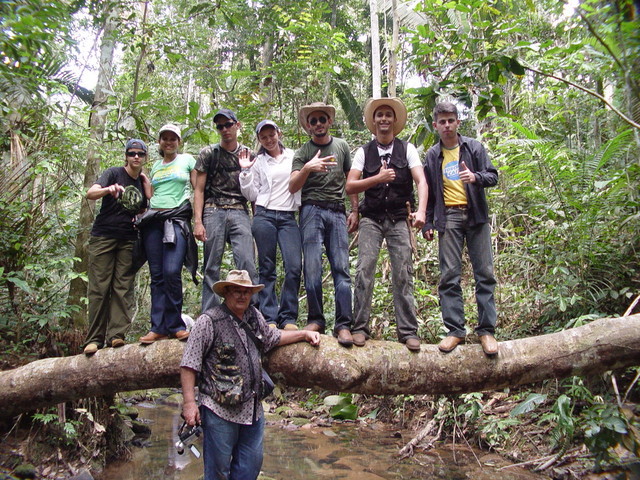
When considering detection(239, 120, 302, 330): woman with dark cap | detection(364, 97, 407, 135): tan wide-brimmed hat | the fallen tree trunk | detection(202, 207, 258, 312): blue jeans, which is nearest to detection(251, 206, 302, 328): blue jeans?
detection(239, 120, 302, 330): woman with dark cap

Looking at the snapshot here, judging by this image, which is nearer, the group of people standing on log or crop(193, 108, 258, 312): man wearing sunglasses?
the group of people standing on log

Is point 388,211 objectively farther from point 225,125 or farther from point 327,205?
point 225,125

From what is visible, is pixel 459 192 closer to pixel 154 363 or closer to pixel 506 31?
pixel 506 31

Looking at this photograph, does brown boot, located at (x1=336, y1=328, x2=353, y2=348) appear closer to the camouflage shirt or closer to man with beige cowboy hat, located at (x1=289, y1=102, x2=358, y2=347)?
man with beige cowboy hat, located at (x1=289, y1=102, x2=358, y2=347)

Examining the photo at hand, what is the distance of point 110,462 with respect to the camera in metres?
6.96

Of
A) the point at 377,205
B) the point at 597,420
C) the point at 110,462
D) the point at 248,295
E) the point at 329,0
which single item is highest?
the point at 329,0

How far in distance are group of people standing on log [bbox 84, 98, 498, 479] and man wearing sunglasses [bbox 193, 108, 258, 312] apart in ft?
0.05

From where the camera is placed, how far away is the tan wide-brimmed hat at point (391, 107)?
4.82 meters

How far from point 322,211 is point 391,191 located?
2.29ft

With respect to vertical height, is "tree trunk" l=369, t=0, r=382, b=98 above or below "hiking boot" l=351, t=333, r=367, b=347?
above

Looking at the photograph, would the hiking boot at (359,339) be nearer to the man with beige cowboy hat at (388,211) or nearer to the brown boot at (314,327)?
the man with beige cowboy hat at (388,211)

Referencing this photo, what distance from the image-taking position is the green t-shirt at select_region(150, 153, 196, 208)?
513cm

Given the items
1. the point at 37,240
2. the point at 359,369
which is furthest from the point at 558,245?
the point at 37,240

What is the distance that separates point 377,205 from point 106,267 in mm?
2861
